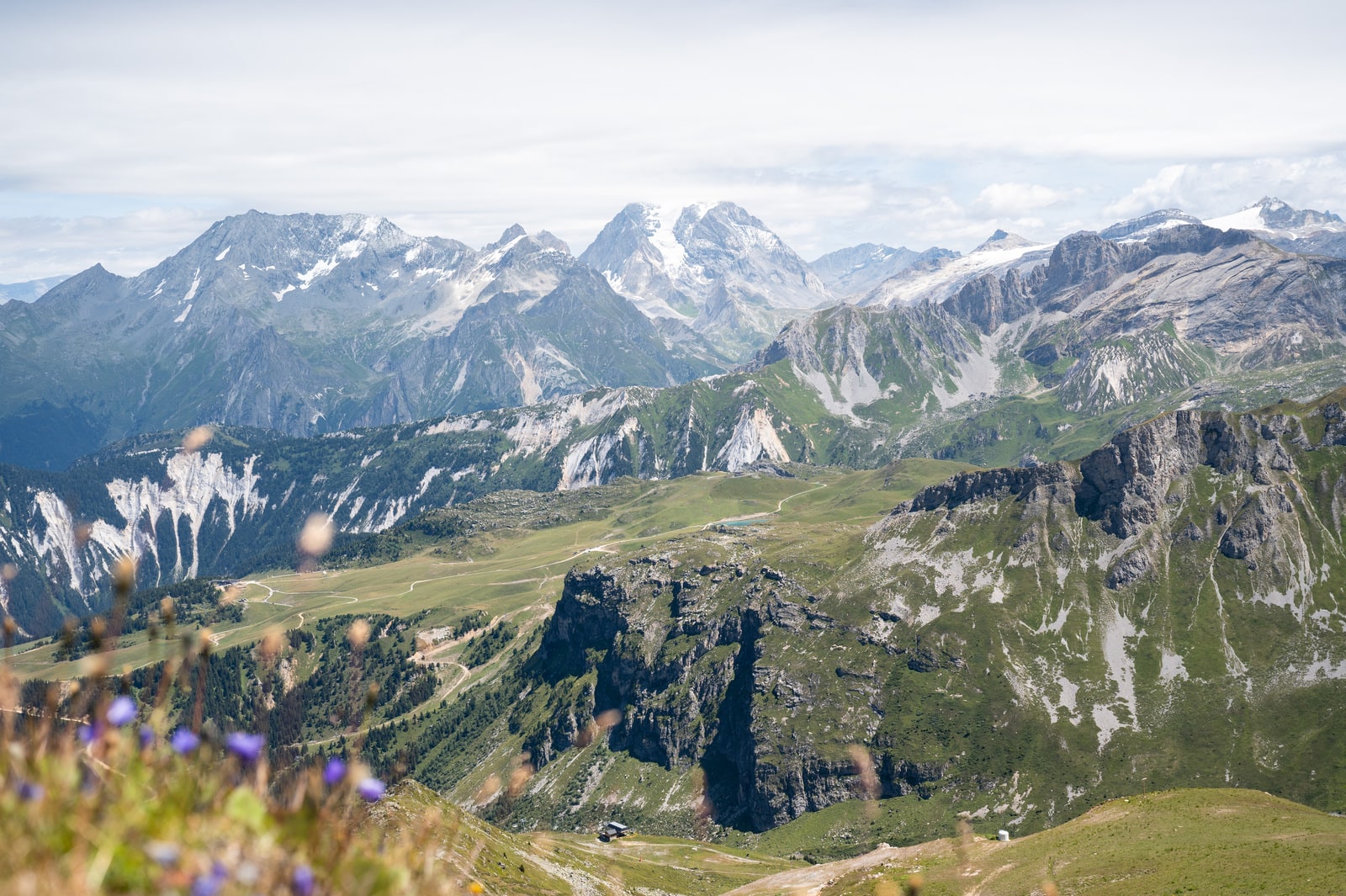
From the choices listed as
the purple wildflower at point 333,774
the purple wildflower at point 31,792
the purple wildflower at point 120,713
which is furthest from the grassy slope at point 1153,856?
the purple wildflower at point 31,792

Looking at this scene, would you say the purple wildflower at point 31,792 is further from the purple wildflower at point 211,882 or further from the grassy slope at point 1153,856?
the grassy slope at point 1153,856

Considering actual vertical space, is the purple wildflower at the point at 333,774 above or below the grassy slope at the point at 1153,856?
above

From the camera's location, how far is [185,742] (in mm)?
14547

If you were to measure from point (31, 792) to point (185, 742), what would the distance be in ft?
6.60

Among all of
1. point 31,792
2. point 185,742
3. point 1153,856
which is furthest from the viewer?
point 1153,856

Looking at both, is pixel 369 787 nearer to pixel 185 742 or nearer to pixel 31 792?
pixel 185 742

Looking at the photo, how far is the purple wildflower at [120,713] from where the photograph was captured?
45.5 ft

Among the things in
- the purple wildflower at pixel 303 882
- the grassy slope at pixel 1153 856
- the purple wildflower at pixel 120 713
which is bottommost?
the grassy slope at pixel 1153 856

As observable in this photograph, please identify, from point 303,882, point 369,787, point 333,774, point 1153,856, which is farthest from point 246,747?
point 1153,856

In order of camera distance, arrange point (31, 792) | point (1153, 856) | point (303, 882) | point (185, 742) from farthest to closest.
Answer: point (1153, 856), point (185, 742), point (303, 882), point (31, 792)

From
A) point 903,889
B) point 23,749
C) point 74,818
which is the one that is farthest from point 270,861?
point 903,889

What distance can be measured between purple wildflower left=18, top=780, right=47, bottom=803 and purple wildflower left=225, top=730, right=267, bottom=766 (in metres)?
2.33

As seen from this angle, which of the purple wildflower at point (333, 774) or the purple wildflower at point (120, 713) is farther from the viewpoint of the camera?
the purple wildflower at point (333, 774)

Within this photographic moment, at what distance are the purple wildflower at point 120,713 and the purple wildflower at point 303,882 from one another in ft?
10.6
